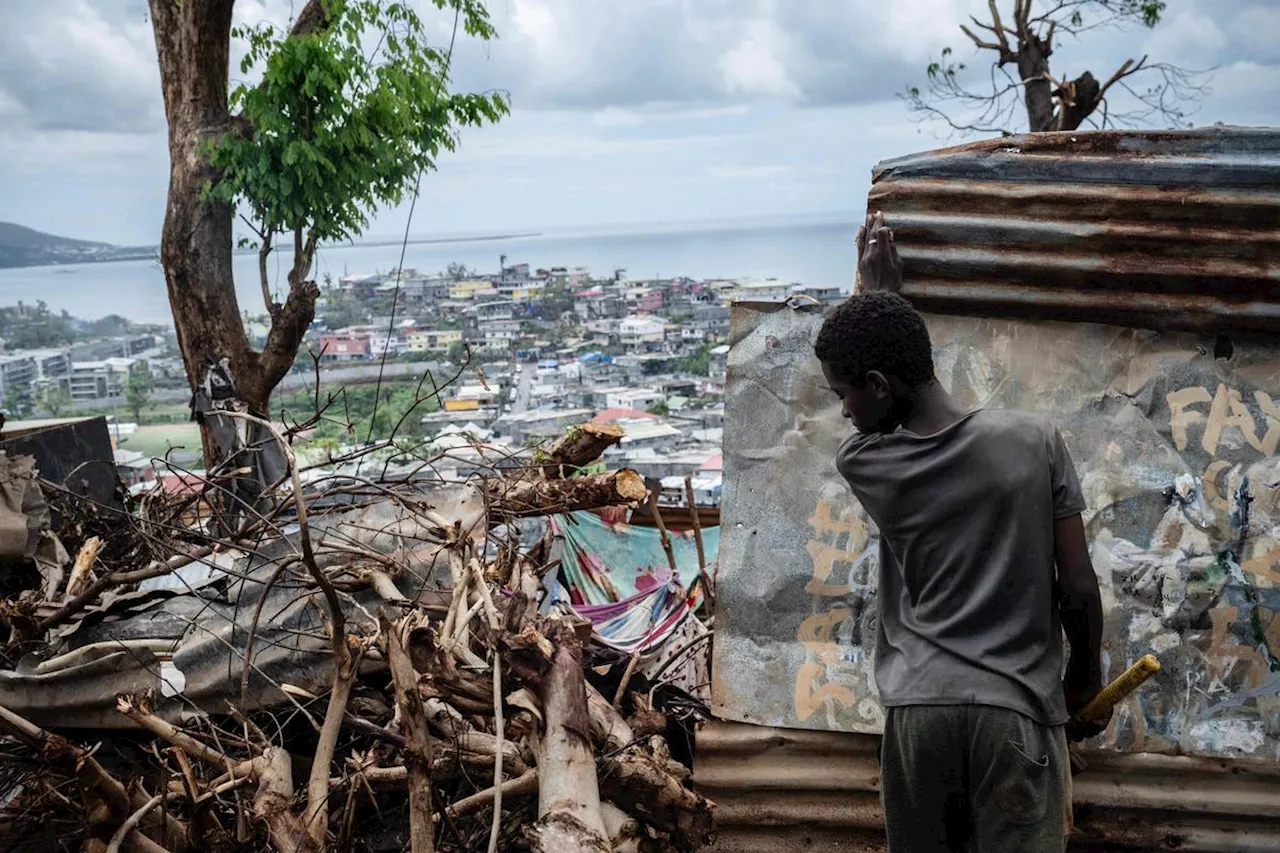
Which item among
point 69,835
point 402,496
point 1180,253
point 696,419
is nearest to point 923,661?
point 1180,253

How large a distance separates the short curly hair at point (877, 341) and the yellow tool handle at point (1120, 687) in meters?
0.77

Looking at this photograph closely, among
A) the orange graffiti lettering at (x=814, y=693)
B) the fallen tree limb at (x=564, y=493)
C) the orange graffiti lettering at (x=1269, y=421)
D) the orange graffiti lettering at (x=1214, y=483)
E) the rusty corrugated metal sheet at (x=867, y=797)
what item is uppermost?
the orange graffiti lettering at (x=1269, y=421)

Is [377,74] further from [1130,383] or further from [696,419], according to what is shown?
[696,419]

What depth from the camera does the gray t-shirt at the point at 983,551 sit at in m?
2.27

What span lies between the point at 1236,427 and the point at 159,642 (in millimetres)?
4000

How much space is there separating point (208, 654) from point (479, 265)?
2834 cm

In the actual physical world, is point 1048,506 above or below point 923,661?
above

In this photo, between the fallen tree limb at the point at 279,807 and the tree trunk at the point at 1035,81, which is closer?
the fallen tree limb at the point at 279,807

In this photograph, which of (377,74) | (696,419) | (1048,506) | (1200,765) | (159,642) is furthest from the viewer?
(696,419)

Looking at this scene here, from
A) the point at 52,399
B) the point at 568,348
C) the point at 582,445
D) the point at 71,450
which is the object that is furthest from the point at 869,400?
the point at 568,348

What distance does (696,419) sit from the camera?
17.1m

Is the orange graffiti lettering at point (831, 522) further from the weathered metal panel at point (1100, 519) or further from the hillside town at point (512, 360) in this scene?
the hillside town at point (512, 360)

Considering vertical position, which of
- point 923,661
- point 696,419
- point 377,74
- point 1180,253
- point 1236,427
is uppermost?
point 377,74

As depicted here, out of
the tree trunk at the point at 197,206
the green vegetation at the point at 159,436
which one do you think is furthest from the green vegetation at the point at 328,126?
the green vegetation at the point at 159,436
